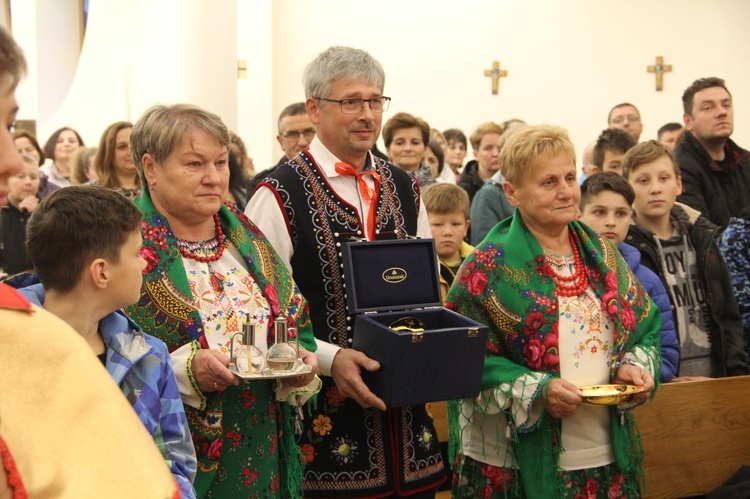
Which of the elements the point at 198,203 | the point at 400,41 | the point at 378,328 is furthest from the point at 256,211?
the point at 400,41

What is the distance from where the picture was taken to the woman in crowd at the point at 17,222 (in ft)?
20.0

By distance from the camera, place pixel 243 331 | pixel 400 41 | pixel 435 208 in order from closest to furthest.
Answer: pixel 243 331, pixel 435 208, pixel 400 41

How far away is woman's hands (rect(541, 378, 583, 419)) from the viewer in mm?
2863

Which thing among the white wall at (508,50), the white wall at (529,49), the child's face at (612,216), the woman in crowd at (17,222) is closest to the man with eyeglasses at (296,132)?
the child's face at (612,216)

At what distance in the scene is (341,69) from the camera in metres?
3.02

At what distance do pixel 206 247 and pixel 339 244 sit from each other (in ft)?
1.54

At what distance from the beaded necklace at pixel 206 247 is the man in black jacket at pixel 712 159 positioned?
3.27 meters

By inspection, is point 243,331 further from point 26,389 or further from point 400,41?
point 400,41

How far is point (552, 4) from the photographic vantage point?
504 inches

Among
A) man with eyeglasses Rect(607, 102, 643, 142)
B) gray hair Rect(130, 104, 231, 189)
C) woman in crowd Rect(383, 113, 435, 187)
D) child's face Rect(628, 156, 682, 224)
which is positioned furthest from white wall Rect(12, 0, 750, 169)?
gray hair Rect(130, 104, 231, 189)

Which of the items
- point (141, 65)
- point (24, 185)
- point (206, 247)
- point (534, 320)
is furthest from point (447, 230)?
point (141, 65)

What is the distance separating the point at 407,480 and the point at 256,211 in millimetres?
960

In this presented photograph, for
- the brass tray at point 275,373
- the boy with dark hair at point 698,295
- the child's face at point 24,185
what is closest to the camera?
the brass tray at point 275,373

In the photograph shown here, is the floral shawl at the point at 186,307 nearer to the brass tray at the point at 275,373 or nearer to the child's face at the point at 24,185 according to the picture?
the brass tray at the point at 275,373
